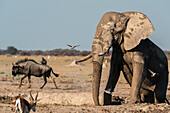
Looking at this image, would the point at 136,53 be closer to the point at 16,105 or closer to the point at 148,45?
the point at 148,45

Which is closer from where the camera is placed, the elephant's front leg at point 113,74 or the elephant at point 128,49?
the elephant at point 128,49

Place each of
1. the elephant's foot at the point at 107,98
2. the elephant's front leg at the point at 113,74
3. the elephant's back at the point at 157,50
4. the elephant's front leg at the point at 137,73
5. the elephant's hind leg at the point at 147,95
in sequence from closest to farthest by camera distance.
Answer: the elephant's front leg at the point at 137,73 < the elephant's front leg at the point at 113,74 < the elephant's back at the point at 157,50 < the elephant's foot at the point at 107,98 < the elephant's hind leg at the point at 147,95

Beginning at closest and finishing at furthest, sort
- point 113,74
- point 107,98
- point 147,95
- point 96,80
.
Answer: point 96,80 → point 113,74 → point 107,98 → point 147,95

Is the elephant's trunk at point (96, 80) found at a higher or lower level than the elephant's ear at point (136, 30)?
lower

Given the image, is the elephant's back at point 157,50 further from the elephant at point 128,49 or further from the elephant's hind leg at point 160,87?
the elephant's hind leg at point 160,87

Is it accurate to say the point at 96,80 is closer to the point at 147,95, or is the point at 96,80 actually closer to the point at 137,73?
the point at 137,73

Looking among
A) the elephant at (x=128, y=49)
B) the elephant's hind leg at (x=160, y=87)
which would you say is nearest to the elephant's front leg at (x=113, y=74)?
the elephant at (x=128, y=49)

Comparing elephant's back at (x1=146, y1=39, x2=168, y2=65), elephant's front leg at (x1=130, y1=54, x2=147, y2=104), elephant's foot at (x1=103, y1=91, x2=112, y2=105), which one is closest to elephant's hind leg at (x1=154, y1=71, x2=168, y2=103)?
elephant's back at (x1=146, y1=39, x2=168, y2=65)

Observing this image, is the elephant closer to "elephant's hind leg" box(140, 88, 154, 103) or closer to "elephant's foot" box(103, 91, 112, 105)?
"elephant's foot" box(103, 91, 112, 105)

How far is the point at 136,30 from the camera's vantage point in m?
8.79

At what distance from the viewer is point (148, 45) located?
9.07m

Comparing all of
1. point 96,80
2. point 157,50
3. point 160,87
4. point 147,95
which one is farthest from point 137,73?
point 147,95

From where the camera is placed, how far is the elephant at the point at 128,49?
8.51 m

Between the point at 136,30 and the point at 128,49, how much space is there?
0.55 metres
